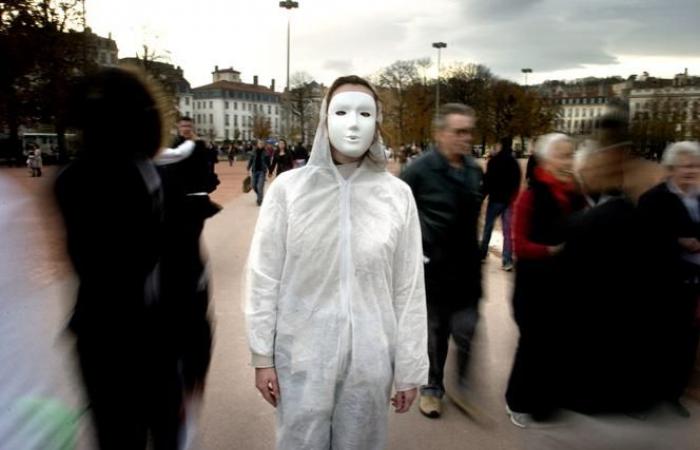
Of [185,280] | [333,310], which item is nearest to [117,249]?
[185,280]

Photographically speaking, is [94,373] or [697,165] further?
[697,165]

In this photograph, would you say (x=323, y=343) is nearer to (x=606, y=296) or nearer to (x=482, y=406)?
(x=606, y=296)

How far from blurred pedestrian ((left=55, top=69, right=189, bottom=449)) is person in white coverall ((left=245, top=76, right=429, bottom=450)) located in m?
0.37

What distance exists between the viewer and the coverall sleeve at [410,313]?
2002mm

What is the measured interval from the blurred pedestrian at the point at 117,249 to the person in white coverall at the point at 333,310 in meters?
0.37

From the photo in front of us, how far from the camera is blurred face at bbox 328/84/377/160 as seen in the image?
80.8 inches

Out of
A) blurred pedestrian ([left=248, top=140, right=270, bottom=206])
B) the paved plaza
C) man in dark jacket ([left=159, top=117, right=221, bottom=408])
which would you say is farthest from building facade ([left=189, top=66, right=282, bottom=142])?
man in dark jacket ([left=159, top=117, right=221, bottom=408])

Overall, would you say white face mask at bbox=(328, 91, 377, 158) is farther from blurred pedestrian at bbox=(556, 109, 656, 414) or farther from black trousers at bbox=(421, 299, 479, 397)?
black trousers at bbox=(421, 299, 479, 397)

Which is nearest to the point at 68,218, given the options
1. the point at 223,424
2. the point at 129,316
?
the point at 129,316

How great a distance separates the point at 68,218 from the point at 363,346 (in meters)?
1.09

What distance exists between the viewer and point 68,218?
171cm

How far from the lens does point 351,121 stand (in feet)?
6.72

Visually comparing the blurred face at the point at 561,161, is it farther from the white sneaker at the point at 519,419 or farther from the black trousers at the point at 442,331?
the white sneaker at the point at 519,419

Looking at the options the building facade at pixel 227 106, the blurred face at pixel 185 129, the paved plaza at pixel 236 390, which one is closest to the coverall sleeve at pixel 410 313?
the paved plaza at pixel 236 390
